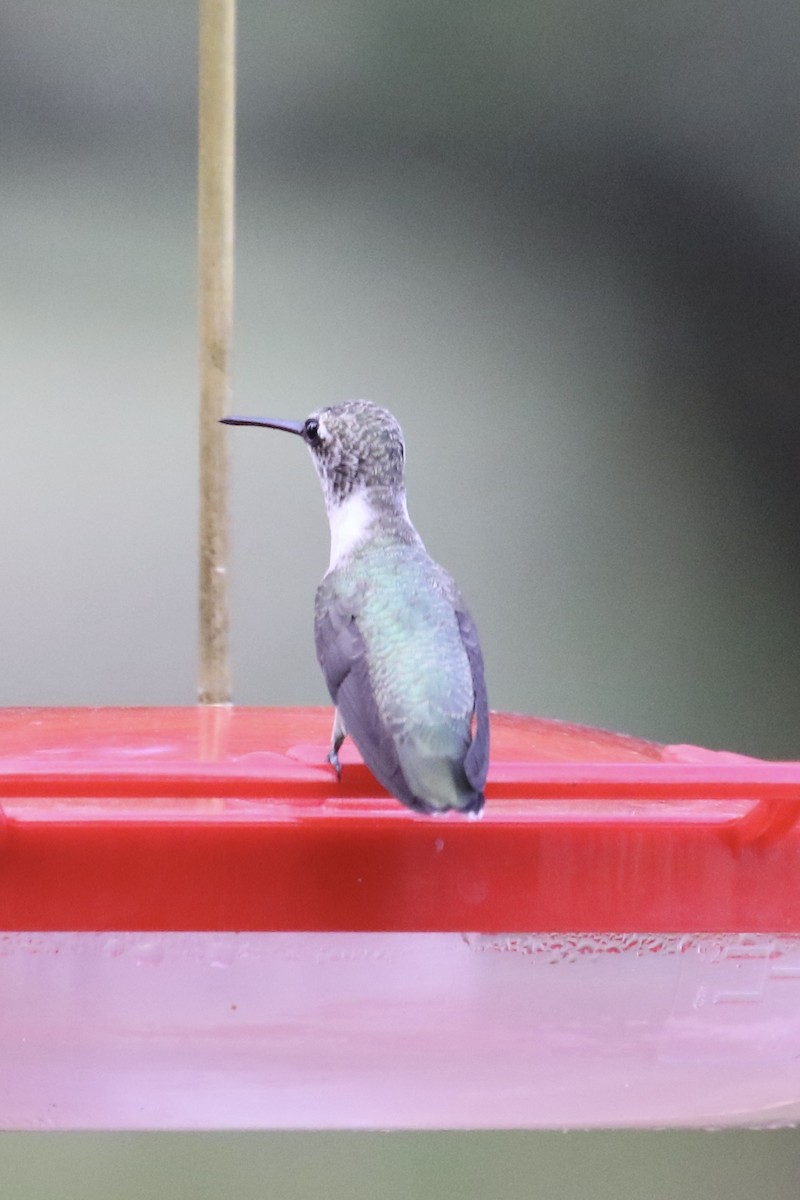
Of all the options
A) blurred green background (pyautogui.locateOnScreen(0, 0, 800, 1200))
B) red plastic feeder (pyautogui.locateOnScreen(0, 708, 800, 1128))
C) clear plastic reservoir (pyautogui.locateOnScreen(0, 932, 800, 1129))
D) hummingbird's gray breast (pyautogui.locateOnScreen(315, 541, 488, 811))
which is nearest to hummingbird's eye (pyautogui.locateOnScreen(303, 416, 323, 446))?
hummingbird's gray breast (pyautogui.locateOnScreen(315, 541, 488, 811))

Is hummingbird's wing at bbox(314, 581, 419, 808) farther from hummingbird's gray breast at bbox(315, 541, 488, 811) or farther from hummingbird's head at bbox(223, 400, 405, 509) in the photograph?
hummingbird's head at bbox(223, 400, 405, 509)

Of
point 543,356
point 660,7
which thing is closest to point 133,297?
point 543,356

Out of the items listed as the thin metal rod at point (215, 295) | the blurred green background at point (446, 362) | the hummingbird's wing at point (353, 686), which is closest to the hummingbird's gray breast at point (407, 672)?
the hummingbird's wing at point (353, 686)

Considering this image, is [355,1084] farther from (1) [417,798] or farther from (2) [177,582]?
(2) [177,582]

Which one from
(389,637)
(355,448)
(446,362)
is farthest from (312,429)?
(446,362)

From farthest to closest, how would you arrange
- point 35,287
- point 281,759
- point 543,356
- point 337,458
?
point 543,356 → point 35,287 → point 337,458 → point 281,759

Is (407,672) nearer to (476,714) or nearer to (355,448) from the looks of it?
(476,714)

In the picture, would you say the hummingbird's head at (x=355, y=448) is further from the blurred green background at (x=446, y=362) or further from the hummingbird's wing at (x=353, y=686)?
the blurred green background at (x=446, y=362)
